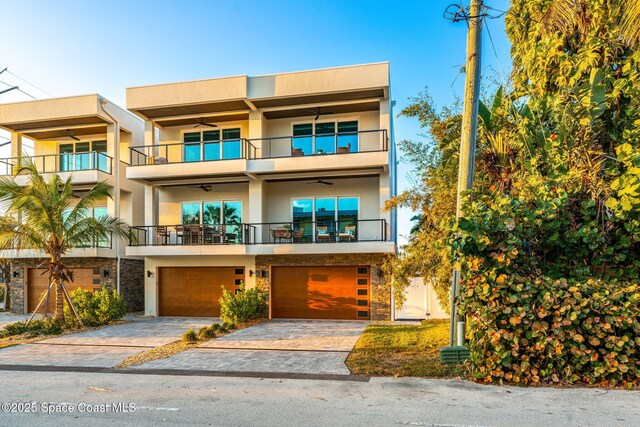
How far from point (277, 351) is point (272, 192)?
813 cm

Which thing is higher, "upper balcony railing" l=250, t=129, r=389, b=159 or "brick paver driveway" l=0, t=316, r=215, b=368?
"upper balcony railing" l=250, t=129, r=389, b=159

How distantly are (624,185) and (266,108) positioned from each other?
38.9 feet

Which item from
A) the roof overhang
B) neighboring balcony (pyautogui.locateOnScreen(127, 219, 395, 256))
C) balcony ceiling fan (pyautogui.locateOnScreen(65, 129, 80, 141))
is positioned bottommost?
neighboring balcony (pyautogui.locateOnScreen(127, 219, 395, 256))

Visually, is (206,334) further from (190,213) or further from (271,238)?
(190,213)

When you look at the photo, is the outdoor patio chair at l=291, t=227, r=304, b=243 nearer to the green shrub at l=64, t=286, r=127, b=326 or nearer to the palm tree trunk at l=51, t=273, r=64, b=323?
the green shrub at l=64, t=286, r=127, b=326

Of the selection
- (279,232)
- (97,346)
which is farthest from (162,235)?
(97,346)

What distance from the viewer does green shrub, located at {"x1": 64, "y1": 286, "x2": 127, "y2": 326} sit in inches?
559

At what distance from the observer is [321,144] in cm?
1596

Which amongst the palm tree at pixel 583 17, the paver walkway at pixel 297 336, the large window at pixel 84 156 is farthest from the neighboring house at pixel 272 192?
the palm tree at pixel 583 17

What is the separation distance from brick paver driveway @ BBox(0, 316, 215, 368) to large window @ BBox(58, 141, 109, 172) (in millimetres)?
7214

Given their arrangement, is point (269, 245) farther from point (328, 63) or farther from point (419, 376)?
point (419, 376)

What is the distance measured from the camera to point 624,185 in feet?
24.9

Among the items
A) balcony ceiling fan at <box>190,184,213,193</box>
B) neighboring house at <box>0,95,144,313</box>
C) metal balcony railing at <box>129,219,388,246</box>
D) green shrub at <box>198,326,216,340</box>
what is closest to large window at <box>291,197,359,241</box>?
metal balcony railing at <box>129,219,388,246</box>

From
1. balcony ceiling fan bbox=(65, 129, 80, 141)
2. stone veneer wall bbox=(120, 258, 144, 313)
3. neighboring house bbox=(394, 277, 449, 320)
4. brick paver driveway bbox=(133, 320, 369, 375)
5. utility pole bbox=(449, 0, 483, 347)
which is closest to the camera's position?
utility pole bbox=(449, 0, 483, 347)
